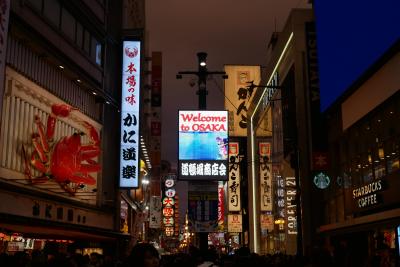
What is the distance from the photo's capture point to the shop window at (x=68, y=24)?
939 inches

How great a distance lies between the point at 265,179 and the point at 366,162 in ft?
61.1

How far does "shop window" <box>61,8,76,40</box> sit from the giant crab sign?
3.79 m

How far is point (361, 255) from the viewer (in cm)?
2248

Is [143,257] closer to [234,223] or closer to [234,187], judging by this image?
[234,223]

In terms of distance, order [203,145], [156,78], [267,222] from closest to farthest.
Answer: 1. [203,145]
2. [267,222]
3. [156,78]

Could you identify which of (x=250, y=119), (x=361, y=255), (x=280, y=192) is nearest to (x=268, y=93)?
(x=280, y=192)

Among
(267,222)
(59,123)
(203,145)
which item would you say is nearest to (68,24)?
(59,123)

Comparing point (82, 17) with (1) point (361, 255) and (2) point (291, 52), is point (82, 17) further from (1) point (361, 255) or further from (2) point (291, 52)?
(1) point (361, 255)

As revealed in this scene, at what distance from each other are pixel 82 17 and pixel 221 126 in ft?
30.0

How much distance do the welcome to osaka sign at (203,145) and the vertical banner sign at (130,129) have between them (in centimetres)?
749

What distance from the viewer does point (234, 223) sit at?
48250 mm

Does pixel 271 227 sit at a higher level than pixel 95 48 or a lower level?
lower

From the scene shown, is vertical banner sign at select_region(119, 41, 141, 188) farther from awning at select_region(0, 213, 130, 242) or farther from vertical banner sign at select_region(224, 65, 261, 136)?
vertical banner sign at select_region(224, 65, 261, 136)

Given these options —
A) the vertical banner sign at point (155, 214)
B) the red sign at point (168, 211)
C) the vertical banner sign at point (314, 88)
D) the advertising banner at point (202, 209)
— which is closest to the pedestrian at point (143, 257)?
the advertising banner at point (202, 209)
